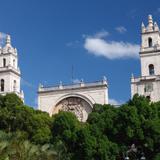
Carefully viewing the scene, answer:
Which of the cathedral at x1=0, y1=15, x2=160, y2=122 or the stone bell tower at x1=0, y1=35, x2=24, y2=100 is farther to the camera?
the stone bell tower at x1=0, y1=35, x2=24, y2=100

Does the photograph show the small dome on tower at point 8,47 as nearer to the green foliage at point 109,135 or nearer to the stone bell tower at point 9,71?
the stone bell tower at point 9,71

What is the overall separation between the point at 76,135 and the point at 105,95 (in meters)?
22.2

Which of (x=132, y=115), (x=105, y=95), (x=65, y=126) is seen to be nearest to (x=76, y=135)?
(x=65, y=126)

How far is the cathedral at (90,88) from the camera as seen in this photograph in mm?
68375

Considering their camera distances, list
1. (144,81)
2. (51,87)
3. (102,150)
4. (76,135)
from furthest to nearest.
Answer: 1. (51,87)
2. (144,81)
3. (76,135)
4. (102,150)

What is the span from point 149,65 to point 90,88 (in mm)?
8314

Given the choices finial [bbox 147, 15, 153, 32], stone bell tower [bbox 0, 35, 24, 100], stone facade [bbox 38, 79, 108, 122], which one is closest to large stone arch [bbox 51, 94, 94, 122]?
stone facade [bbox 38, 79, 108, 122]

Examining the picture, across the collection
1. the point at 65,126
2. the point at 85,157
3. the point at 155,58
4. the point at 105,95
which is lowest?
the point at 85,157

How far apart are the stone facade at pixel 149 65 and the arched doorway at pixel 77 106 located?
6550 mm

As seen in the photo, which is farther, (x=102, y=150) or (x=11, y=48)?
(x=11, y=48)

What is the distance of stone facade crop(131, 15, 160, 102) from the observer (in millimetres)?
67750

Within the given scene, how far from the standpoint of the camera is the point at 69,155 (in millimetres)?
46344

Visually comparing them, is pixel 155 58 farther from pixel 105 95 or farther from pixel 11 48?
pixel 11 48

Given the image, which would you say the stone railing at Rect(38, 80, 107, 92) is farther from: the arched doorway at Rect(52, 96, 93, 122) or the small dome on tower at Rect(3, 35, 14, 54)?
the small dome on tower at Rect(3, 35, 14, 54)
